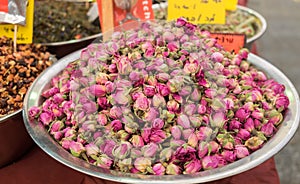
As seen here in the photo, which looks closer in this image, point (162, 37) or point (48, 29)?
point (162, 37)

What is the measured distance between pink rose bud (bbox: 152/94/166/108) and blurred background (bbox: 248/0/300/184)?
5.69 ft

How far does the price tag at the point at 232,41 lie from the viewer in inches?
51.0

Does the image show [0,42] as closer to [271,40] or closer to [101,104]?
[101,104]

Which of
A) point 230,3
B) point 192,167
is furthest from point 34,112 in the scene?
point 230,3

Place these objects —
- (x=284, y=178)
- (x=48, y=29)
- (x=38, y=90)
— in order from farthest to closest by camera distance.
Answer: (x=284, y=178)
(x=48, y=29)
(x=38, y=90)

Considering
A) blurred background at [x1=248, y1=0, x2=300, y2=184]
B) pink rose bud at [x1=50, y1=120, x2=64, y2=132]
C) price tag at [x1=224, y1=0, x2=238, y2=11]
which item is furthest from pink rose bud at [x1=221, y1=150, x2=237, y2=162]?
blurred background at [x1=248, y1=0, x2=300, y2=184]

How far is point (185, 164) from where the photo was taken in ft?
2.80

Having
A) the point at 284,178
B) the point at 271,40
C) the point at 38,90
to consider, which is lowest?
the point at 284,178

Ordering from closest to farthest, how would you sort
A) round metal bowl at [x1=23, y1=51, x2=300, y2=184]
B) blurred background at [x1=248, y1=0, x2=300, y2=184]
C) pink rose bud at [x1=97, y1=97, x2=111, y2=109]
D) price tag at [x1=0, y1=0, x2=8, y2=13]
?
1. round metal bowl at [x1=23, y1=51, x2=300, y2=184]
2. pink rose bud at [x1=97, y1=97, x2=111, y2=109]
3. price tag at [x1=0, y1=0, x2=8, y2=13]
4. blurred background at [x1=248, y1=0, x2=300, y2=184]

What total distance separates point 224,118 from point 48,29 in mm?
864

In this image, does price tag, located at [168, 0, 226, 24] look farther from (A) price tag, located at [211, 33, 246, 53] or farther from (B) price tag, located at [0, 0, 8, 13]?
(B) price tag, located at [0, 0, 8, 13]

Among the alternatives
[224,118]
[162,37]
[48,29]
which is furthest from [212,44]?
[48,29]

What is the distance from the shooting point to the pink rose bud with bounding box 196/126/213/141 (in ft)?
2.88

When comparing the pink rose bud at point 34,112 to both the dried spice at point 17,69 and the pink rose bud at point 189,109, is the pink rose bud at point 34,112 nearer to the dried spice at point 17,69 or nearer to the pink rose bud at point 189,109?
the dried spice at point 17,69
